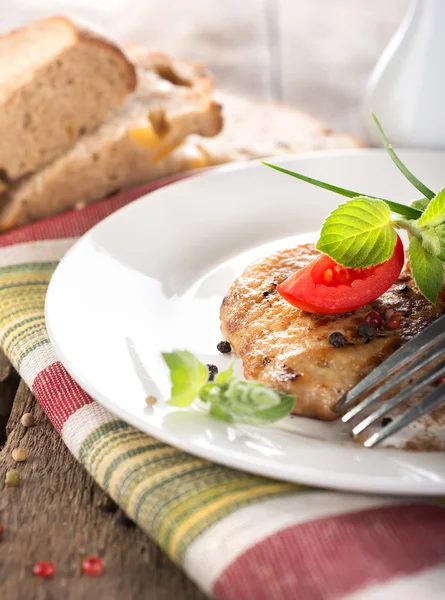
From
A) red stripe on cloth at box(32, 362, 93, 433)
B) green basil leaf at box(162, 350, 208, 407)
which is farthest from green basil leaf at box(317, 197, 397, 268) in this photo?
red stripe on cloth at box(32, 362, 93, 433)

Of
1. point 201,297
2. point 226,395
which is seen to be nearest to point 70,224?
point 201,297

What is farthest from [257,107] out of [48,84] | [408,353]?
[408,353]

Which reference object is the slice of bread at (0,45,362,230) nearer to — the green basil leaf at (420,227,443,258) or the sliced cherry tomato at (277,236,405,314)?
the sliced cherry tomato at (277,236,405,314)

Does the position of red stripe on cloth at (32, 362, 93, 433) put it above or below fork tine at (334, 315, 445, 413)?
below

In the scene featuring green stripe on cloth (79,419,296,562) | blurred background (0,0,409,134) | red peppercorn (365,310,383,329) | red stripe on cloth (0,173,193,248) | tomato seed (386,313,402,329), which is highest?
red peppercorn (365,310,383,329)

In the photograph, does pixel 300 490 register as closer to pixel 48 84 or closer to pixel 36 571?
pixel 36 571

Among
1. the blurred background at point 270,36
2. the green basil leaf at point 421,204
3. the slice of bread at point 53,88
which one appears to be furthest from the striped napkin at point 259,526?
the blurred background at point 270,36

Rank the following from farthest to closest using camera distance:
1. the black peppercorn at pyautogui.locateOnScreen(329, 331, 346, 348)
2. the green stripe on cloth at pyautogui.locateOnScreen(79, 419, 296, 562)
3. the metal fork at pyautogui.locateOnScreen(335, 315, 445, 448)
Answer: the black peppercorn at pyautogui.locateOnScreen(329, 331, 346, 348)
the metal fork at pyautogui.locateOnScreen(335, 315, 445, 448)
the green stripe on cloth at pyautogui.locateOnScreen(79, 419, 296, 562)
